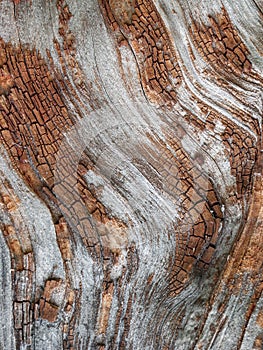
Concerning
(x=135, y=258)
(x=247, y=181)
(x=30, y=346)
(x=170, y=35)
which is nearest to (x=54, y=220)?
(x=135, y=258)

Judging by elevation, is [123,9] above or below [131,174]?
above

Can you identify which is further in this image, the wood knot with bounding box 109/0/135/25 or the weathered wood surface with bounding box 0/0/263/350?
Answer: the wood knot with bounding box 109/0/135/25

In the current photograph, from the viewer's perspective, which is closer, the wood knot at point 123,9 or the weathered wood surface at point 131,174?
the weathered wood surface at point 131,174

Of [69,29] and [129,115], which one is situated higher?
[69,29]

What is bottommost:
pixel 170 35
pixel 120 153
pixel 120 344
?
pixel 120 344

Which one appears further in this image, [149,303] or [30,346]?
[149,303]

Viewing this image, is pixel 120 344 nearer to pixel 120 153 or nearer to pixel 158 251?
pixel 158 251

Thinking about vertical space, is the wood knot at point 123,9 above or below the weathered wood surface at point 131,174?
above

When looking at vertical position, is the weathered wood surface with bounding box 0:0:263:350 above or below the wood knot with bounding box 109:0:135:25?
below
